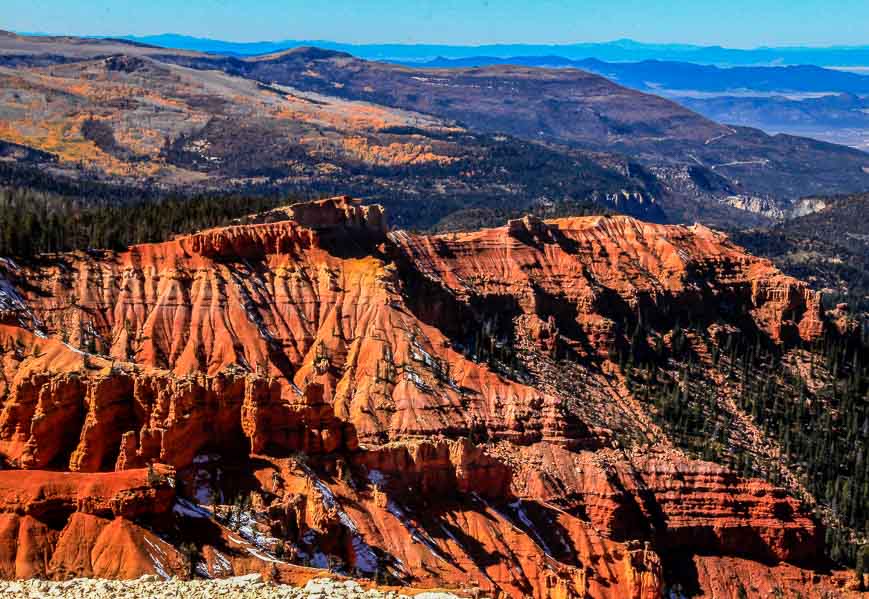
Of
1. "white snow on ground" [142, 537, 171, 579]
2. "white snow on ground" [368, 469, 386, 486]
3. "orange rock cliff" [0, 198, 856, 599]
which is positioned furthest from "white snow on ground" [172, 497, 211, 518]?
"white snow on ground" [368, 469, 386, 486]

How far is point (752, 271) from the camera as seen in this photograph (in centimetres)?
16150

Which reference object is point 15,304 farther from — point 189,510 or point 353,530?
point 189,510

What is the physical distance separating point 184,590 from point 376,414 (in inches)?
2088

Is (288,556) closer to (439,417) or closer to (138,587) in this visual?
(138,587)

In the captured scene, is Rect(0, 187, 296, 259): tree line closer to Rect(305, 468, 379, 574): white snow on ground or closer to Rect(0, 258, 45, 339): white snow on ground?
Rect(0, 258, 45, 339): white snow on ground

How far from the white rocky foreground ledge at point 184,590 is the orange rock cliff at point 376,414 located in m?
4.17

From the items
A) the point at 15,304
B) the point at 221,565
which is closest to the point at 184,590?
the point at 221,565

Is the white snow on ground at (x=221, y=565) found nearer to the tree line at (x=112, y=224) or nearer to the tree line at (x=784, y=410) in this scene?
the tree line at (x=112, y=224)

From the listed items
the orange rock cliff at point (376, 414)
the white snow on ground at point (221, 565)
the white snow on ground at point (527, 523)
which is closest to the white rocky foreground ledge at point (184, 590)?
the orange rock cliff at point (376, 414)

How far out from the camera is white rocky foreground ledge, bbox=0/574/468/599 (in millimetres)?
52562

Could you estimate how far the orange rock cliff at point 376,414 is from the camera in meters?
70.0

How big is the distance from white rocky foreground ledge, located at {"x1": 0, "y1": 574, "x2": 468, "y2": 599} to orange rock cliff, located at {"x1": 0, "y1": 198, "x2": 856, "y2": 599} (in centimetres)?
417

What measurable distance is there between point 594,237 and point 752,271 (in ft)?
64.7

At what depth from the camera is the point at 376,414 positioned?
348 ft
